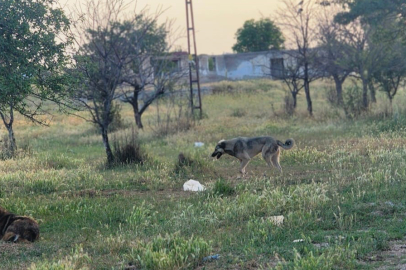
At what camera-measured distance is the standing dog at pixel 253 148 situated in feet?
44.2

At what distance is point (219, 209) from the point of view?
28.4 ft

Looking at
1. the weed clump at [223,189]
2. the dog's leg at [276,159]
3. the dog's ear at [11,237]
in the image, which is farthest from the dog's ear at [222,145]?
the dog's ear at [11,237]

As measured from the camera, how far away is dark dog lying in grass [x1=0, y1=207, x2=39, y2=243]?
25.2 feet

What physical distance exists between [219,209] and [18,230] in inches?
115

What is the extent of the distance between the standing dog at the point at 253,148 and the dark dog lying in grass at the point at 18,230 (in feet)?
21.2

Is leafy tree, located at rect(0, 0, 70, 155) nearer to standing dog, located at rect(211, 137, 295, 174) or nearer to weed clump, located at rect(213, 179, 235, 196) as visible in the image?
weed clump, located at rect(213, 179, 235, 196)

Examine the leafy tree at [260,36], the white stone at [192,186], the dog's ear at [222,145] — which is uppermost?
the leafy tree at [260,36]

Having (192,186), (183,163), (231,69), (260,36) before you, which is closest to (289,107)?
(183,163)

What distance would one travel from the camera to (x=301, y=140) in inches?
729

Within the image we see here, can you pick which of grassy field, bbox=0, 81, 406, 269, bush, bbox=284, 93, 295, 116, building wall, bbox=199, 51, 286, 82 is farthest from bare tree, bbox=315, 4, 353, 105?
building wall, bbox=199, 51, 286, 82

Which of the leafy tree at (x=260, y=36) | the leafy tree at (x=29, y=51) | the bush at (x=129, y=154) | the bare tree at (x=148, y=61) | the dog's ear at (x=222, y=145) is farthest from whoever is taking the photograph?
the leafy tree at (x=260, y=36)

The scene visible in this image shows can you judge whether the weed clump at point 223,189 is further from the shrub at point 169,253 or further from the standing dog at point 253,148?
the shrub at point 169,253

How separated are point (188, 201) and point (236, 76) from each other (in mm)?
48417

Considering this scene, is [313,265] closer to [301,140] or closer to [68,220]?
[68,220]
